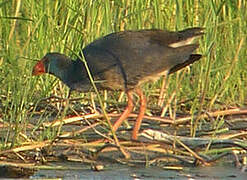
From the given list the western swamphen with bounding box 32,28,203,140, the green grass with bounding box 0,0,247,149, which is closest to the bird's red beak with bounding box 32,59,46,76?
the green grass with bounding box 0,0,247,149

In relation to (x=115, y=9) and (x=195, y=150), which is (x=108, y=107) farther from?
(x=195, y=150)

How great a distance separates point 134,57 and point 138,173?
1.27 metres

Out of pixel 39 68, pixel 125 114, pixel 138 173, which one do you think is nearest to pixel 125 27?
pixel 39 68

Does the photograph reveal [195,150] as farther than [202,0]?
No

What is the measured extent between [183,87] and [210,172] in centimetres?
211

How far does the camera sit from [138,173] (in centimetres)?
447

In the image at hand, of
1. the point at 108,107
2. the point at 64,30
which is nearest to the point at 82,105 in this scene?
the point at 108,107

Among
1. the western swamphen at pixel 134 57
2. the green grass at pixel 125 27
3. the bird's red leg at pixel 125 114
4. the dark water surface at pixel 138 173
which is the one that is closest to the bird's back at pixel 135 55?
the western swamphen at pixel 134 57

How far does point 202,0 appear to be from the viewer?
6.55 metres

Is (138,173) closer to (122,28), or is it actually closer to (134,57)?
(134,57)

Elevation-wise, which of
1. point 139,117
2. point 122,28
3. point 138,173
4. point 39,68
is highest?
point 122,28

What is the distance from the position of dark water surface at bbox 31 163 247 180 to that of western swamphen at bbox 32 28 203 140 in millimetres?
898

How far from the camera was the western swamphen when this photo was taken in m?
5.53

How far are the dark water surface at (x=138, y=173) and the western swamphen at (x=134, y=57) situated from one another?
0.90 meters
